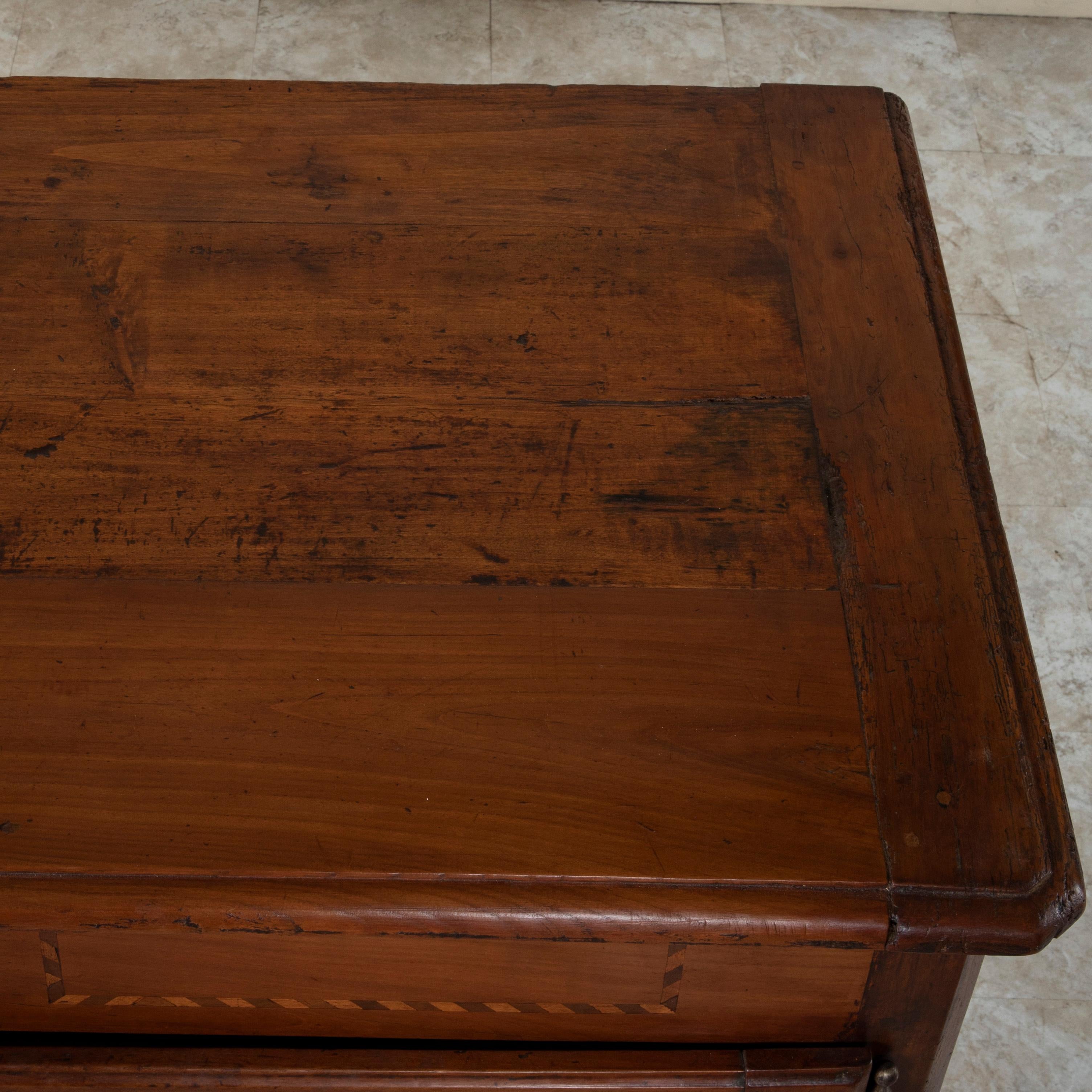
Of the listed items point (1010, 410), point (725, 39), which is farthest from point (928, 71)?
point (1010, 410)

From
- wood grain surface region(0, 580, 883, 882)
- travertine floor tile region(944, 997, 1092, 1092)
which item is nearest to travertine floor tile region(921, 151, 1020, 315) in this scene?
travertine floor tile region(944, 997, 1092, 1092)

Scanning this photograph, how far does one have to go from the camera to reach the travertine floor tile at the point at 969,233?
193 centimetres

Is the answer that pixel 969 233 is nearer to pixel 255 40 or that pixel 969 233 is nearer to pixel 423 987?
pixel 255 40

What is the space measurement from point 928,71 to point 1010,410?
0.79 meters

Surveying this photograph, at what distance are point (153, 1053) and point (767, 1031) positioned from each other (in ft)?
1.50

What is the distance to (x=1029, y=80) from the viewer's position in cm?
222

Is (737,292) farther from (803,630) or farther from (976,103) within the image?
(976,103)

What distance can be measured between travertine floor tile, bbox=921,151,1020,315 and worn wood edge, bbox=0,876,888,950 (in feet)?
4.55

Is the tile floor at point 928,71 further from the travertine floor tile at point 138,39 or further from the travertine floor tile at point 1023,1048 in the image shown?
the travertine floor tile at point 1023,1048

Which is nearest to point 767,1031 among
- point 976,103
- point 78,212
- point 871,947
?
point 871,947

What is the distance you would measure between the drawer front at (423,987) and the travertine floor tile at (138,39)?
1709 mm

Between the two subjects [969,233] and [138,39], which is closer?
[969,233]

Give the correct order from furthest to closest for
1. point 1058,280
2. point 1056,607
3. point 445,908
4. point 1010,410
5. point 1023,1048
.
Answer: point 1058,280, point 1010,410, point 1056,607, point 1023,1048, point 445,908

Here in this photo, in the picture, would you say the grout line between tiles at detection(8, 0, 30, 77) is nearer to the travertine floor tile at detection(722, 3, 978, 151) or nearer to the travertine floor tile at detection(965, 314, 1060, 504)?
the travertine floor tile at detection(722, 3, 978, 151)
